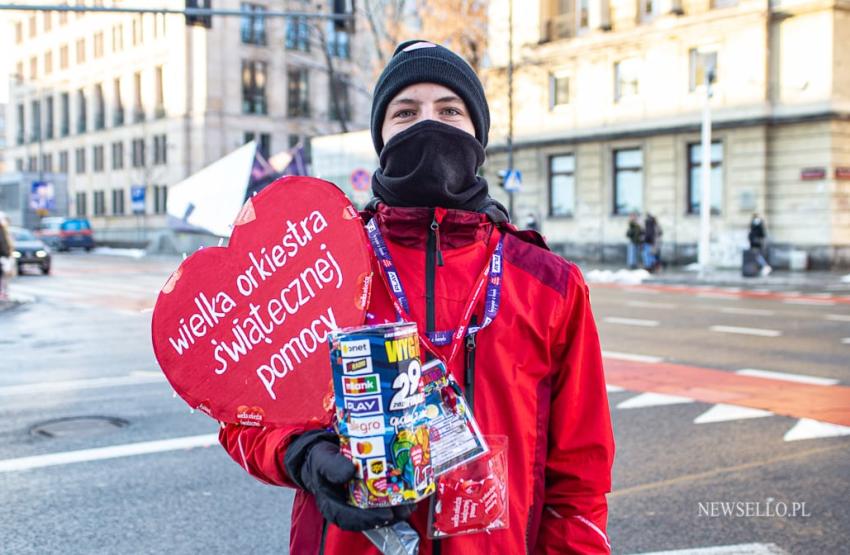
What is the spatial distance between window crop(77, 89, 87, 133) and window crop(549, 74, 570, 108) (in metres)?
45.7

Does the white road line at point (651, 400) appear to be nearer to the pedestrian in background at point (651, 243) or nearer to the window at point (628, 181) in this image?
the pedestrian in background at point (651, 243)

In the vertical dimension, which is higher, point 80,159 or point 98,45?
point 98,45

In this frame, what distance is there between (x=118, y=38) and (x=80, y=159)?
1085 centimetres

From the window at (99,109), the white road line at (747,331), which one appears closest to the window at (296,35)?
the window at (99,109)

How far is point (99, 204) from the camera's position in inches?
2623

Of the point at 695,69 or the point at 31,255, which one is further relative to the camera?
the point at 31,255

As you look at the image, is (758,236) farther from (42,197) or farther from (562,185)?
(42,197)

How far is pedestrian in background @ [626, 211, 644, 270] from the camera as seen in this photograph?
28.9m

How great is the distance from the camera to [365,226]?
220cm

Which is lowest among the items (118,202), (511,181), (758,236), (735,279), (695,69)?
(735,279)

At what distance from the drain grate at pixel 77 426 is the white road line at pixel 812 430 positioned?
5.38 metres

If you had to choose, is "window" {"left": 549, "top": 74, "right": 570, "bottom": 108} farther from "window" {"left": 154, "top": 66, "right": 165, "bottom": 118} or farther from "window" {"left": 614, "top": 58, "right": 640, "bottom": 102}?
"window" {"left": 154, "top": 66, "right": 165, "bottom": 118}

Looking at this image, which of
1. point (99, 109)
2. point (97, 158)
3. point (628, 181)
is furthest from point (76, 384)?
point (99, 109)

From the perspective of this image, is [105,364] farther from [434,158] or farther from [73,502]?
[434,158]
